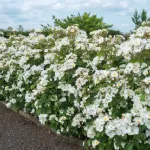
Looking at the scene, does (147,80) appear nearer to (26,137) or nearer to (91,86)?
(91,86)

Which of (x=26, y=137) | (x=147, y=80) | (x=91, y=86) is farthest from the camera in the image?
(x=26, y=137)

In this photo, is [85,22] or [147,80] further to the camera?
[85,22]

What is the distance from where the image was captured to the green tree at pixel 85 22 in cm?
1155

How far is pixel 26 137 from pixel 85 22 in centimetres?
709

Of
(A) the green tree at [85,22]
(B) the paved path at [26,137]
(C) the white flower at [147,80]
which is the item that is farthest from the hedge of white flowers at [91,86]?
(A) the green tree at [85,22]

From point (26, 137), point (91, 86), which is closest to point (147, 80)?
point (91, 86)

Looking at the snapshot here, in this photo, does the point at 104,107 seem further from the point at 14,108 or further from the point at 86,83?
the point at 14,108

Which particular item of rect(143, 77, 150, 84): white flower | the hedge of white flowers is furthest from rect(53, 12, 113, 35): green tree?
rect(143, 77, 150, 84): white flower

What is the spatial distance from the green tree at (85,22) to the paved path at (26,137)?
600 cm

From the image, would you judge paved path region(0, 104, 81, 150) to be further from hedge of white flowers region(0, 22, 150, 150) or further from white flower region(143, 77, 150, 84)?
white flower region(143, 77, 150, 84)

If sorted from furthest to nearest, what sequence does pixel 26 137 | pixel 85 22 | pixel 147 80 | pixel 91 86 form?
pixel 85 22 → pixel 26 137 → pixel 91 86 → pixel 147 80

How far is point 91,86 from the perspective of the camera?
423 centimetres

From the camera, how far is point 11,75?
250 inches

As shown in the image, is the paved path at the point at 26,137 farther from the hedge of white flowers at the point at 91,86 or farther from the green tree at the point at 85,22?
the green tree at the point at 85,22
